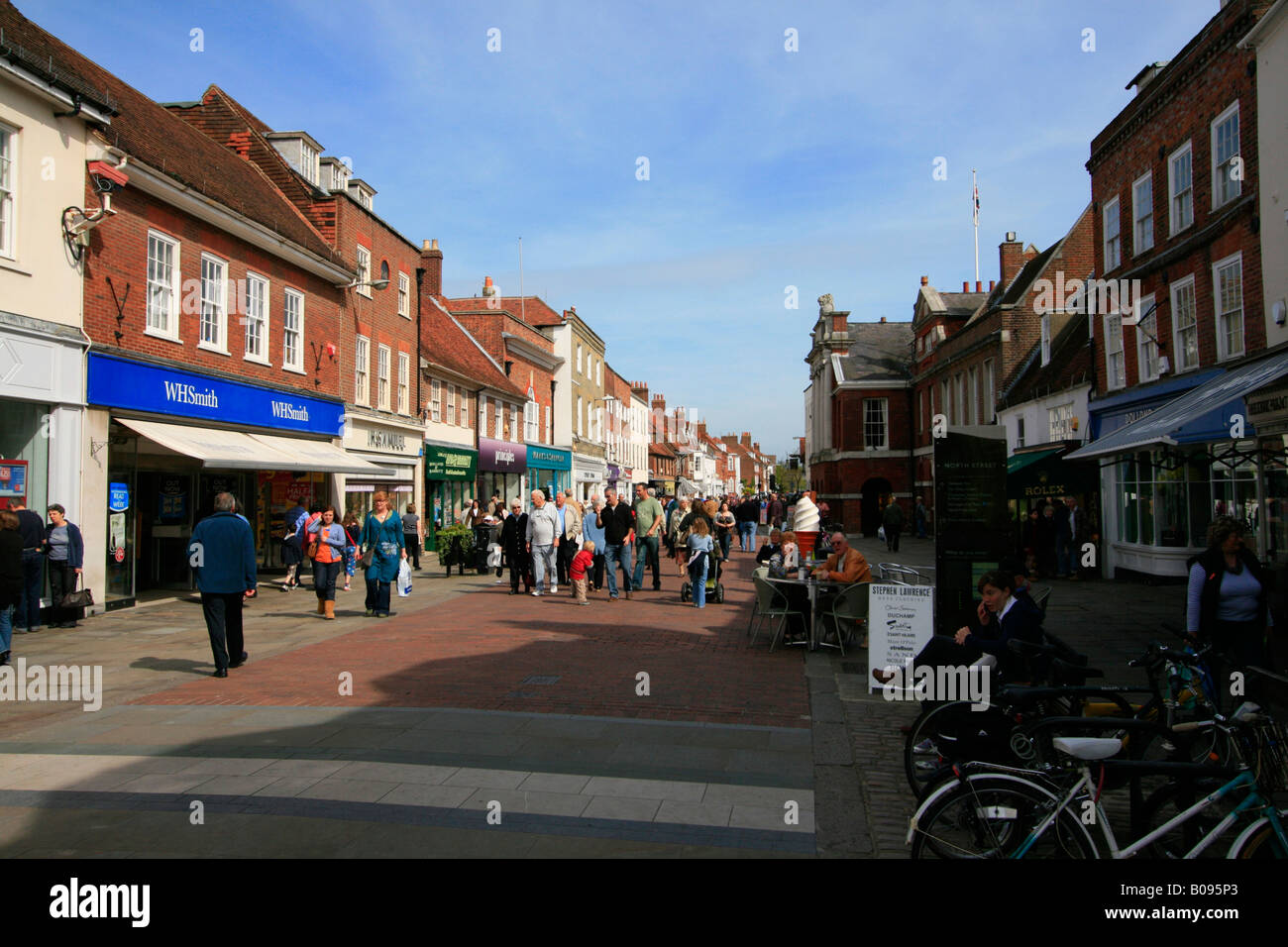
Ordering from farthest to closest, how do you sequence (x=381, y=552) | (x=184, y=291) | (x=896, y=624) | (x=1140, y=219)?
1. (x=1140, y=219)
2. (x=184, y=291)
3. (x=381, y=552)
4. (x=896, y=624)

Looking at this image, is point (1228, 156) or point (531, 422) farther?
point (531, 422)

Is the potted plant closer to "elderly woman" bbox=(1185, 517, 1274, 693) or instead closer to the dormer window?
the dormer window

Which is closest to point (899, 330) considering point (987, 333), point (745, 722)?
point (987, 333)

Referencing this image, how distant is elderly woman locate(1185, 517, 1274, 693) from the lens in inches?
262

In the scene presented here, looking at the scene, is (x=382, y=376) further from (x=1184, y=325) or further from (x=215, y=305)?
(x=1184, y=325)

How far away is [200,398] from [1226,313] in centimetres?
1890

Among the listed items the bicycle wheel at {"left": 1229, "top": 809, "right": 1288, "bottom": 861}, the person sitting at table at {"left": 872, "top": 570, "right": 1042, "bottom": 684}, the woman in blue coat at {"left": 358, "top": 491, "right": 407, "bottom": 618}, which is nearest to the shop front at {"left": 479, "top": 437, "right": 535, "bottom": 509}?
the woman in blue coat at {"left": 358, "top": 491, "right": 407, "bottom": 618}

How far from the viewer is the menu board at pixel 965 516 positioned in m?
8.62

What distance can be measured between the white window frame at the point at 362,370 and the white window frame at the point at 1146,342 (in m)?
18.9

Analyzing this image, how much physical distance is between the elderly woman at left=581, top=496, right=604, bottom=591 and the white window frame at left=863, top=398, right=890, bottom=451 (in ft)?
111

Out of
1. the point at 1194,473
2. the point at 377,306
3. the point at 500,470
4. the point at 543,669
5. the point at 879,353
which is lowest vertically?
the point at 543,669

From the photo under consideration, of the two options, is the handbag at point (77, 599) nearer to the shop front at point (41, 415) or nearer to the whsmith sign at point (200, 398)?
the shop front at point (41, 415)

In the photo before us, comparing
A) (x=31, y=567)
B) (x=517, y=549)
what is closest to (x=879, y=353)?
(x=517, y=549)

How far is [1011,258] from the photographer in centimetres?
3703
